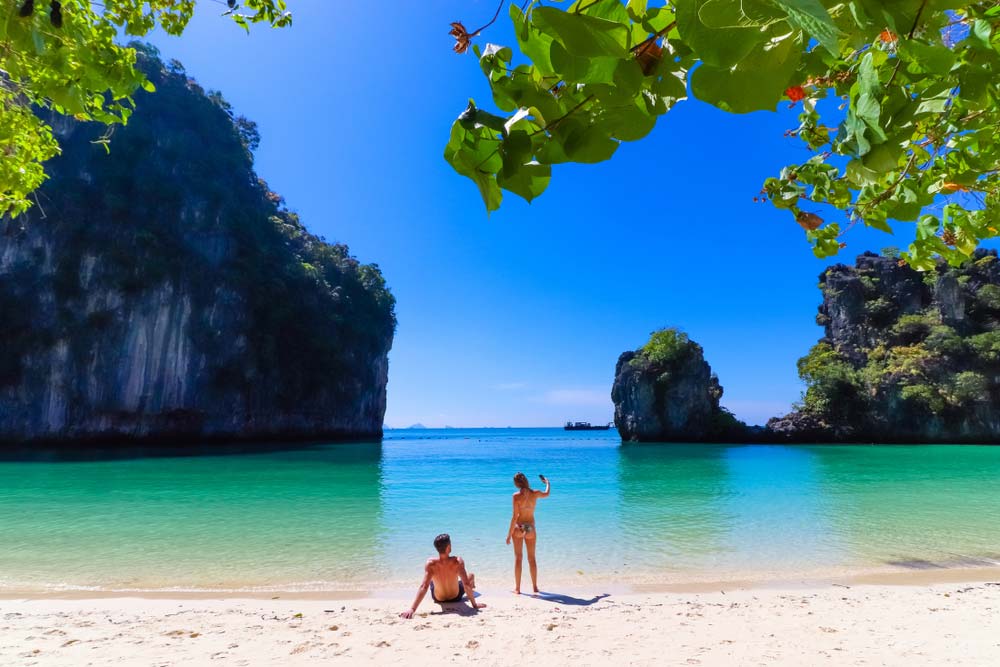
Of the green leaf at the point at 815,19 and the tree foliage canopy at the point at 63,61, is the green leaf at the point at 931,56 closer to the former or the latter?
the green leaf at the point at 815,19

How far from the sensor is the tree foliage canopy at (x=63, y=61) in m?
1.59

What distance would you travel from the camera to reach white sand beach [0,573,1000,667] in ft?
11.8

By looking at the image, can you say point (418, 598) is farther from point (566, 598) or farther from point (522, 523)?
point (566, 598)

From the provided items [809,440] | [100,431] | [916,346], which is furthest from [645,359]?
[100,431]

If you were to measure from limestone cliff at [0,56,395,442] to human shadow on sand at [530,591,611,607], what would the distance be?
26057 millimetres

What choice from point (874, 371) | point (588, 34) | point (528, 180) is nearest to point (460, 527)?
point (528, 180)

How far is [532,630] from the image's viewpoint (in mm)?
4156

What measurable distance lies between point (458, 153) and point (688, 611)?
5.15 meters

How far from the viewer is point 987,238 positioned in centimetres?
215

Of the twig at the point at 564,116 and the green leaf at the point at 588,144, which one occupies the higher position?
the twig at the point at 564,116

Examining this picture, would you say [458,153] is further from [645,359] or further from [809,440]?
[809,440]

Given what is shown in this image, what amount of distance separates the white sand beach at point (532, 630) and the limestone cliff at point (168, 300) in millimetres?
24238

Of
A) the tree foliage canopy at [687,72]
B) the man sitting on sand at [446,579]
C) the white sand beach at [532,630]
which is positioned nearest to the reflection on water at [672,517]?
the white sand beach at [532,630]

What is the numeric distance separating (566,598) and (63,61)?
564cm
